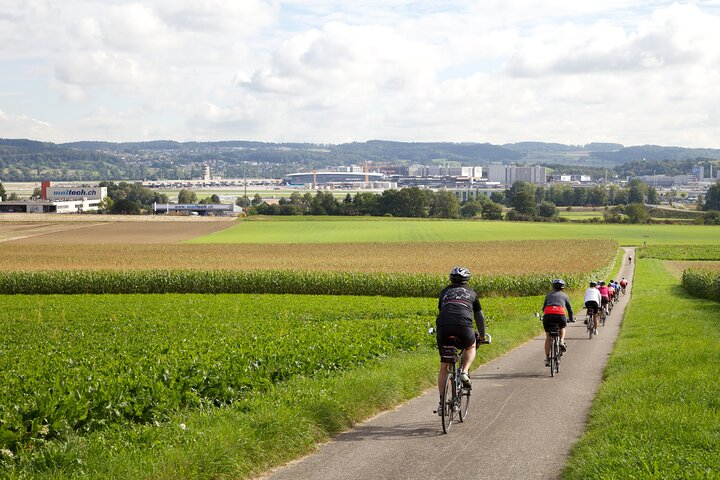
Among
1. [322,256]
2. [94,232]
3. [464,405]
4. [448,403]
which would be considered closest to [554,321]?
[464,405]

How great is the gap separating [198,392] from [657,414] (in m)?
7.37

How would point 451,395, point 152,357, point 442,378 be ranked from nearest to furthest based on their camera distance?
point 442,378
point 451,395
point 152,357

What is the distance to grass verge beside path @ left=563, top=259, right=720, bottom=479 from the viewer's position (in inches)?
380

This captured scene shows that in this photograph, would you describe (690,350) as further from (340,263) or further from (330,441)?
(340,263)

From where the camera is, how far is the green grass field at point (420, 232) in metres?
109

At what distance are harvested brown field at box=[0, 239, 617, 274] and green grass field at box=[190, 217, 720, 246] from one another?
1409 cm

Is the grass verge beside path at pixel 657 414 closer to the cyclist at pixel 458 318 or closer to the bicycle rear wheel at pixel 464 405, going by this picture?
the bicycle rear wheel at pixel 464 405

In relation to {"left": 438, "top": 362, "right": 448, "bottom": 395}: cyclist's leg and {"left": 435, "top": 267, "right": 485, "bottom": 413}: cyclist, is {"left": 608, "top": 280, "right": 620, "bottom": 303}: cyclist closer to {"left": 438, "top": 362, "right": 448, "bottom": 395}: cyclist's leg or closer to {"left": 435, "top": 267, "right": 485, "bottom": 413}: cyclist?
{"left": 435, "top": 267, "right": 485, "bottom": 413}: cyclist

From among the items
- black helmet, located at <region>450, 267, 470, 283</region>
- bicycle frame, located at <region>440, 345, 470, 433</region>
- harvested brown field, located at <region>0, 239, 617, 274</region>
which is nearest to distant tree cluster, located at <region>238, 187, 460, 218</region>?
harvested brown field, located at <region>0, 239, 617, 274</region>

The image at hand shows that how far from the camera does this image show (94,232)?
363 feet

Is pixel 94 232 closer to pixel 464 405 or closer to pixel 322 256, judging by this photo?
pixel 322 256

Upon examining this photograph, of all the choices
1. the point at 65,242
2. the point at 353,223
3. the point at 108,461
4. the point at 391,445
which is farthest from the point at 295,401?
the point at 353,223

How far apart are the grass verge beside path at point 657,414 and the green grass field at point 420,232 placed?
82.3m

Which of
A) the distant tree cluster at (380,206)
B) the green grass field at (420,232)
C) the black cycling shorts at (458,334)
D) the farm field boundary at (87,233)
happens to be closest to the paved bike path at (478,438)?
the black cycling shorts at (458,334)
